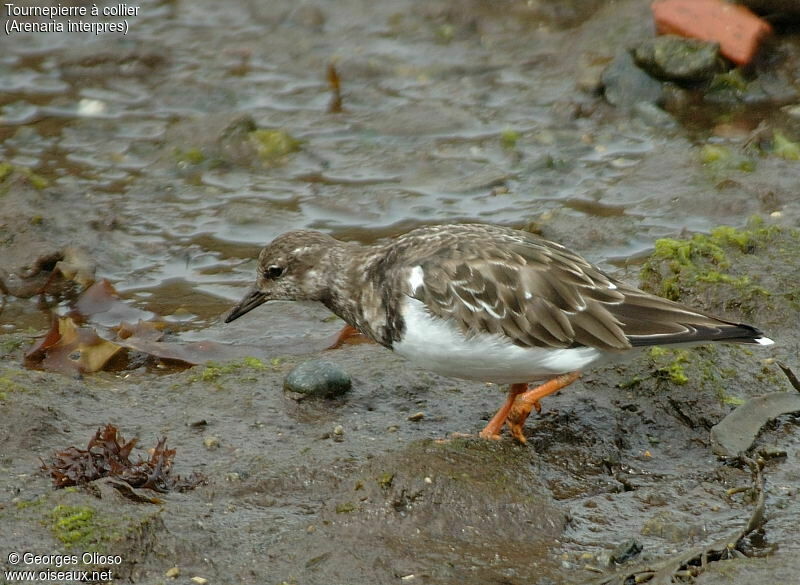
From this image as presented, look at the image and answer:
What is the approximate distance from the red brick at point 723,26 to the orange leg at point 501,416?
174 inches

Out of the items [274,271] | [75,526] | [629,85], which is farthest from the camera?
[629,85]

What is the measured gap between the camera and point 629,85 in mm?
7996

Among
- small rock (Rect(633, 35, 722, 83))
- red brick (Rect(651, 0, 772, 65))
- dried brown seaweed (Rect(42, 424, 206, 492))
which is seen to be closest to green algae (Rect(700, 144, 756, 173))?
small rock (Rect(633, 35, 722, 83))

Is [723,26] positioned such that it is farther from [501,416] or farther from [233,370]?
[233,370]

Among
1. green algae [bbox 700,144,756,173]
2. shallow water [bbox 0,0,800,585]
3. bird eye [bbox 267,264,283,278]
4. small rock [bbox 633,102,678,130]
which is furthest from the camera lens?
small rock [bbox 633,102,678,130]

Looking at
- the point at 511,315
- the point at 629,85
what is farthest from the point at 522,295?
the point at 629,85

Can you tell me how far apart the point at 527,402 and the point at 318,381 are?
0.92m

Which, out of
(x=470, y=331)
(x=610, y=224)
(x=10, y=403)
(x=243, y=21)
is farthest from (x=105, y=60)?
(x=470, y=331)

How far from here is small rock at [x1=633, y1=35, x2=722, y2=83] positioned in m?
7.87

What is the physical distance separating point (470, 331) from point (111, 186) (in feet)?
12.9

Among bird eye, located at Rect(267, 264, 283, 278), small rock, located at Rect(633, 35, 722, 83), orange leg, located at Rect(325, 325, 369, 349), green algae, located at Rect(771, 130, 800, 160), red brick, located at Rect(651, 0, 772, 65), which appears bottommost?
orange leg, located at Rect(325, 325, 369, 349)

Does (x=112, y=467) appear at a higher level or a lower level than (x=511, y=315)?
lower

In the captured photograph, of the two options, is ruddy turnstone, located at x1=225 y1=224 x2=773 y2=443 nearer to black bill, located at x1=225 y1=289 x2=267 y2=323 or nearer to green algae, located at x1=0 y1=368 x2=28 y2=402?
black bill, located at x1=225 y1=289 x2=267 y2=323

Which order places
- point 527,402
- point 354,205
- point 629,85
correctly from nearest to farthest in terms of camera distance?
point 527,402 → point 354,205 → point 629,85
